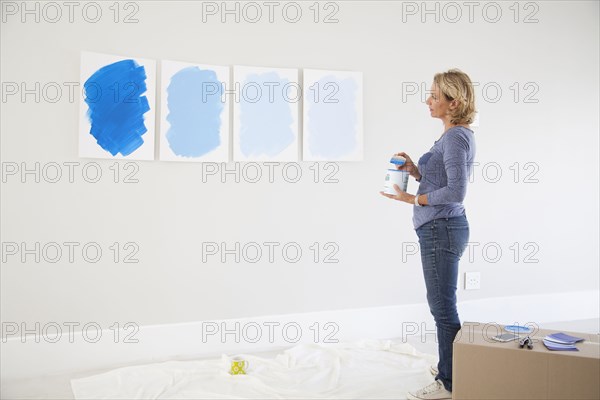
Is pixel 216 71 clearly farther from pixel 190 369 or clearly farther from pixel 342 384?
pixel 342 384

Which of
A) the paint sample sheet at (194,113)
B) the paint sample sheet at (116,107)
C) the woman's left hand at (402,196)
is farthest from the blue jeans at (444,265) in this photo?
the paint sample sheet at (116,107)

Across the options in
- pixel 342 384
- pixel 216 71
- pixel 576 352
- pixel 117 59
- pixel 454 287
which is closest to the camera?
pixel 576 352

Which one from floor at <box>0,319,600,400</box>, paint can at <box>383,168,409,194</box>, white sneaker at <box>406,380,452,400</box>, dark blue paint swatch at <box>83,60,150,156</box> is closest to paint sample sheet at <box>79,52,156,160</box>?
dark blue paint swatch at <box>83,60,150,156</box>

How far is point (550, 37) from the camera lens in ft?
11.2

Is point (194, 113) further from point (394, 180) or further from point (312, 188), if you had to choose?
point (394, 180)

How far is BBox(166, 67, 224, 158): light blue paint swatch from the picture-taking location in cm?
264

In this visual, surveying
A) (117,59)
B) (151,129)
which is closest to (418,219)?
(151,129)

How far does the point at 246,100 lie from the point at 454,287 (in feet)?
4.71

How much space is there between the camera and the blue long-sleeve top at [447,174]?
194cm

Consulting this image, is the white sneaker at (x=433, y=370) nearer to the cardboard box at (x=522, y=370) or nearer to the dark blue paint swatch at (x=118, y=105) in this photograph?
the cardboard box at (x=522, y=370)

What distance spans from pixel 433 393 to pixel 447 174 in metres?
0.89

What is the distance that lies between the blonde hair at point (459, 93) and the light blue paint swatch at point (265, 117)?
3.36ft

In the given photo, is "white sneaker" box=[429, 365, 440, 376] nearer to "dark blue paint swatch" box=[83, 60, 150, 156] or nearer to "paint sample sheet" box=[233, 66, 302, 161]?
"paint sample sheet" box=[233, 66, 302, 161]

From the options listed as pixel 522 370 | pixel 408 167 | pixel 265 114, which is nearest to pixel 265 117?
pixel 265 114
